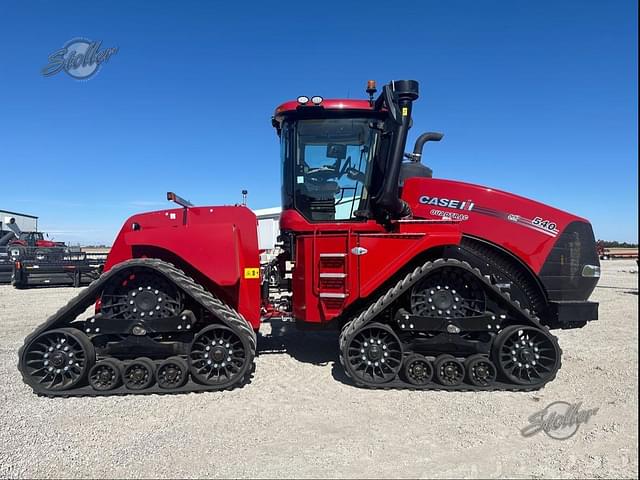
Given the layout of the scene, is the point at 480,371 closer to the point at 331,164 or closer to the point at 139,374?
the point at 331,164

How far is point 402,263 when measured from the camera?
4754mm

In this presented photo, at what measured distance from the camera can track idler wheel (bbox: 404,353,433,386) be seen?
4602 mm

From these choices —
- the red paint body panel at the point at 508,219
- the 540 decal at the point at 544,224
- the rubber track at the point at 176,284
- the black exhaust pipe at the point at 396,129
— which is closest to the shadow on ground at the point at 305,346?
the rubber track at the point at 176,284

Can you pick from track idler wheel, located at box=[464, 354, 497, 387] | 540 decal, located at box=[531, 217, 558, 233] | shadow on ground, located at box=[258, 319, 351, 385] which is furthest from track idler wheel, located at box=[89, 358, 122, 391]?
540 decal, located at box=[531, 217, 558, 233]

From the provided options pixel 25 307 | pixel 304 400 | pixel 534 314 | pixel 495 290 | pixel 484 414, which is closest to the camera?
pixel 484 414

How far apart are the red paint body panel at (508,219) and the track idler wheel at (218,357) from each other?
284cm

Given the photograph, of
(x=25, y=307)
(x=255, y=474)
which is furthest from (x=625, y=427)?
(x=25, y=307)

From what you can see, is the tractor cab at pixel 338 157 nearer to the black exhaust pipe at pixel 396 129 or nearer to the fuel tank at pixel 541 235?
Answer: the black exhaust pipe at pixel 396 129

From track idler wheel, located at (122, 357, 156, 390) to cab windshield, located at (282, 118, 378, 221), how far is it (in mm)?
2419

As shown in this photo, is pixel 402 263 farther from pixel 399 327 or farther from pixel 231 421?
pixel 231 421

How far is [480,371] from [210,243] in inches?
127

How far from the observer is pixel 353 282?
4.78 metres

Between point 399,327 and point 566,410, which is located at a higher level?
point 399,327

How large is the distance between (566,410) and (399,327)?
174 centimetres
